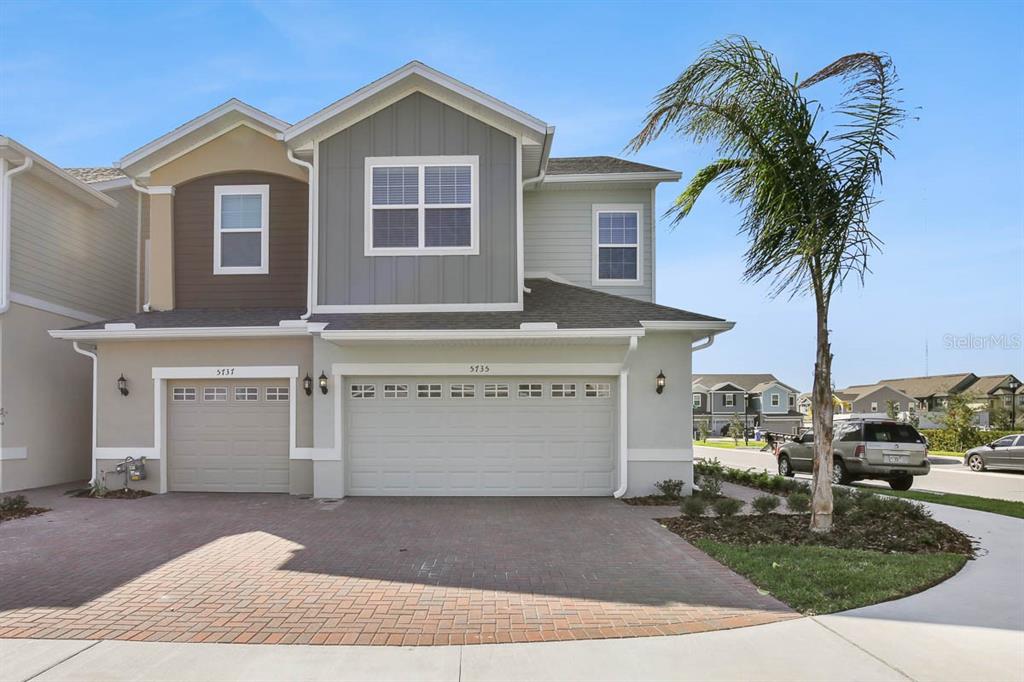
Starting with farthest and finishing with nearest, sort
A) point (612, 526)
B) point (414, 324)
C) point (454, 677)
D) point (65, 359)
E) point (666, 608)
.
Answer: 1. point (65, 359)
2. point (414, 324)
3. point (612, 526)
4. point (666, 608)
5. point (454, 677)

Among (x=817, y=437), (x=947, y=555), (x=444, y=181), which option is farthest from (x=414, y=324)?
(x=947, y=555)

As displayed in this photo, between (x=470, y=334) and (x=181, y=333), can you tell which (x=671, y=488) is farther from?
(x=181, y=333)

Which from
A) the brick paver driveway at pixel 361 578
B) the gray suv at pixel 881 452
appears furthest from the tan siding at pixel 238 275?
the gray suv at pixel 881 452

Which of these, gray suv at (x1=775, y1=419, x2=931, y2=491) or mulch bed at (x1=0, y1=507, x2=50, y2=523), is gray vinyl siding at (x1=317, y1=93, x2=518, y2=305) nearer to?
mulch bed at (x1=0, y1=507, x2=50, y2=523)

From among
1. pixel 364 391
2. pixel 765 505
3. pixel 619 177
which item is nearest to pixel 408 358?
pixel 364 391

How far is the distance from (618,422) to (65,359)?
12.4 meters

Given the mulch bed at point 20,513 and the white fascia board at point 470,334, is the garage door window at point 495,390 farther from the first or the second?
the mulch bed at point 20,513

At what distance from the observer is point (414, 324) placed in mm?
11391

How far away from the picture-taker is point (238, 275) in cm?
1358

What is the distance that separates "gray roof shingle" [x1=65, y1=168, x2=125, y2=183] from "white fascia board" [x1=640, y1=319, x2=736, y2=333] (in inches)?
541

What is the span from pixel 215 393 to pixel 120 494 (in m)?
2.51

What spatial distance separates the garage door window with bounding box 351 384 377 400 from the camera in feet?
39.7

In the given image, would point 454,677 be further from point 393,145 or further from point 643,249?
point 643,249

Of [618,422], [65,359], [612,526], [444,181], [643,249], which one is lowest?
[612,526]
